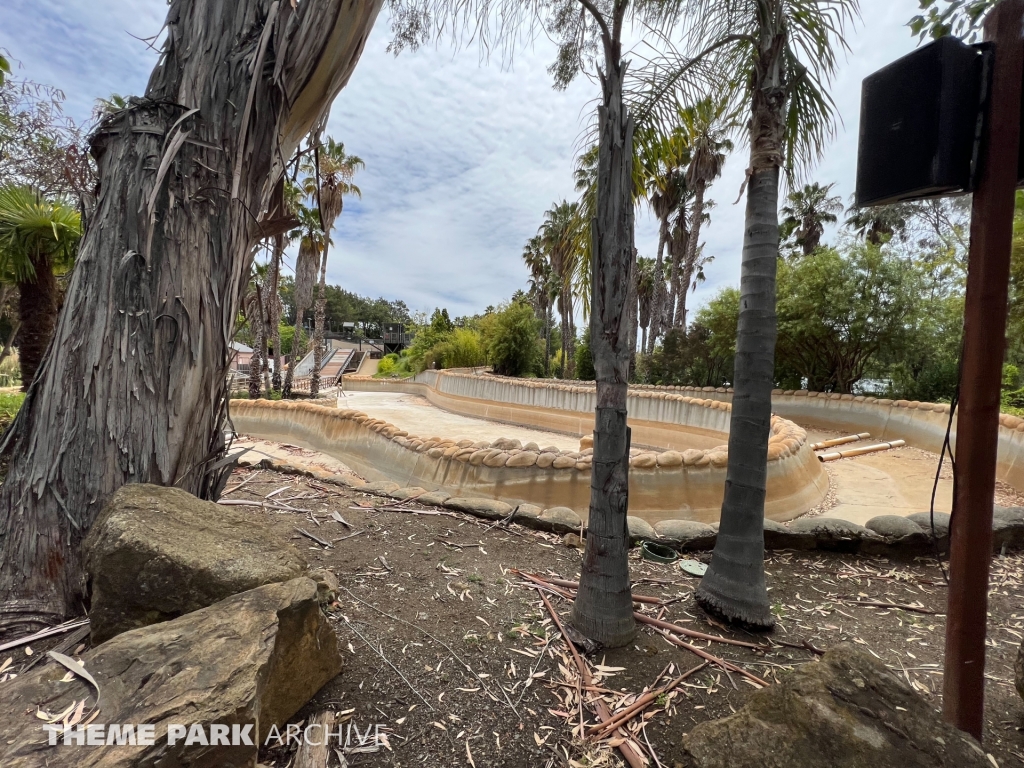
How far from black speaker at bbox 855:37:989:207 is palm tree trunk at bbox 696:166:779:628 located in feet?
3.25

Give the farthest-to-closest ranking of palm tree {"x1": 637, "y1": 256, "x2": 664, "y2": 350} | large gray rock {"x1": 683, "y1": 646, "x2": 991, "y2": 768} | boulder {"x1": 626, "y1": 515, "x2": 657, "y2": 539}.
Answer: palm tree {"x1": 637, "y1": 256, "x2": 664, "y2": 350} < boulder {"x1": 626, "y1": 515, "x2": 657, "y2": 539} < large gray rock {"x1": 683, "y1": 646, "x2": 991, "y2": 768}

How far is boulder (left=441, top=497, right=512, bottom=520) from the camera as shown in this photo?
3.81m

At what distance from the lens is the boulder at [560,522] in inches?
143

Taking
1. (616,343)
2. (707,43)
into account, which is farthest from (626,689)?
(707,43)

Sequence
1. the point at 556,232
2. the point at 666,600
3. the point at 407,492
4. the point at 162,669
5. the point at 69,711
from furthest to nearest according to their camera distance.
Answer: the point at 556,232
the point at 407,492
the point at 666,600
the point at 162,669
the point at 69,711

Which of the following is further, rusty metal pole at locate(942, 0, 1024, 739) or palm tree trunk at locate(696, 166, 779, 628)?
palm tree trunk at locate(696, 166, 779, 628)

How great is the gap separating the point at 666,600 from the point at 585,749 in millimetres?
1319

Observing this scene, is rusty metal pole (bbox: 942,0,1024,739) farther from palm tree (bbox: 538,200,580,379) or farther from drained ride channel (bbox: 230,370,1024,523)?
palm tree (bbox: 538,200,580,379)

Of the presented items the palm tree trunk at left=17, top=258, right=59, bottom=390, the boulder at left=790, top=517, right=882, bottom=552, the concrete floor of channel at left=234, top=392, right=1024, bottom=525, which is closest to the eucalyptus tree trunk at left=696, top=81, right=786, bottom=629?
the boulder at left=790, top=517, right=882, bottom=552

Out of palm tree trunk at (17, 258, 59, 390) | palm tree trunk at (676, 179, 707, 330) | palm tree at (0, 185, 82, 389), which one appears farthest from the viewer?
palm tree trunk at (676, 179, 707, 330)

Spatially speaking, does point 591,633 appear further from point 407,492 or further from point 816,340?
point 816,340

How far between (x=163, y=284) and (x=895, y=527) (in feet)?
16.6

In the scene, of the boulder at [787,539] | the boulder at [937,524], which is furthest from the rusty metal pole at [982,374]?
the boulder at [937,524]

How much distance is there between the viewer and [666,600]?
107 inches
